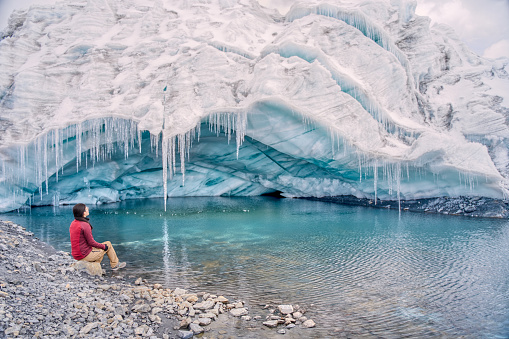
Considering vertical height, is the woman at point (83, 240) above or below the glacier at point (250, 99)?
below

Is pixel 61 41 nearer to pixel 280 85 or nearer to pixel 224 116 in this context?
pixel 224 116

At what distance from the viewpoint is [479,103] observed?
69.0ft

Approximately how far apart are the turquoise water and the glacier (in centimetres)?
378

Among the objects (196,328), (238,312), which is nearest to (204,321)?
(196,328)

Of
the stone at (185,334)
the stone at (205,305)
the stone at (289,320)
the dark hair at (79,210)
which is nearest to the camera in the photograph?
the stone at (185,334)

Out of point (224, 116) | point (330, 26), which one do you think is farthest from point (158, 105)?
point (330, 26)

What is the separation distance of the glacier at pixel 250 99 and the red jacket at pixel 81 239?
432 inches

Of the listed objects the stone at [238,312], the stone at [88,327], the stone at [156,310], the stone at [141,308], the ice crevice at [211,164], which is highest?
the ice crevice at [211,164]

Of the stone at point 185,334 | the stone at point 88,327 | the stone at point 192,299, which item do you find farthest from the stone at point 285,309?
the stone at point 88,327

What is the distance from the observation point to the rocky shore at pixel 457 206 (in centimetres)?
1806

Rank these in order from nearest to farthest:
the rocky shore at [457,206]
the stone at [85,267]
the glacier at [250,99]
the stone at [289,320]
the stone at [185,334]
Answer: the stone at [185,334] < the stone at [289,320] < the stone at [85,267] < the rocky shore at [457,206] < the glacier at [250,99]

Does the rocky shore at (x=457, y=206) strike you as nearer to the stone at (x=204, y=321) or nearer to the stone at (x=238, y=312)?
the stone at (x=238, y=312)

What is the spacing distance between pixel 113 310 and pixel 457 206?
1975 centimetres

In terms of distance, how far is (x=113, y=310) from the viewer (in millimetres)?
5625
